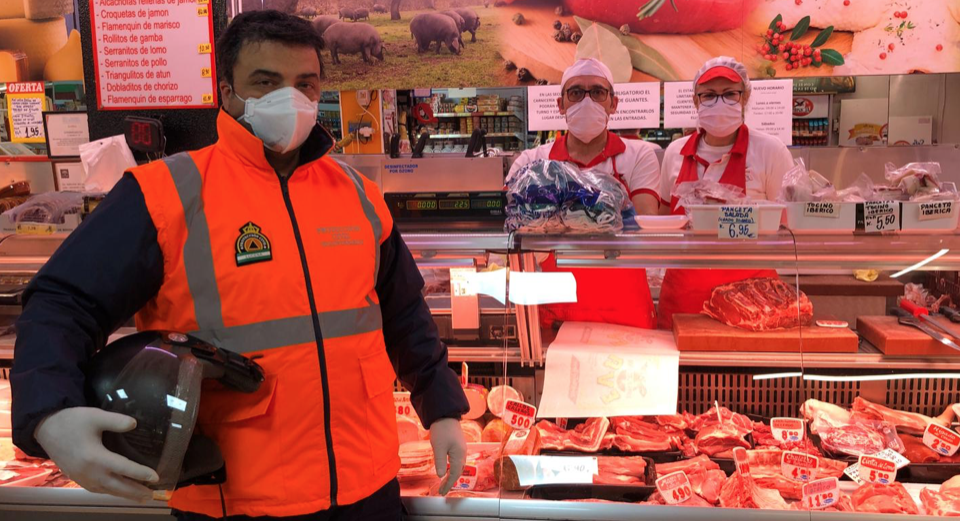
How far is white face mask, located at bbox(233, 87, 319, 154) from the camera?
183cm

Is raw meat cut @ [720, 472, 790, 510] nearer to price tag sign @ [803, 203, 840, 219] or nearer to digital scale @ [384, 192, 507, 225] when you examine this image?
price tag sign @ [803, 203, 840, 219]

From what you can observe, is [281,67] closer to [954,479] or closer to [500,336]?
[500,336]

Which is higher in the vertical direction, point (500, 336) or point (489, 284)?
point (489, 284)

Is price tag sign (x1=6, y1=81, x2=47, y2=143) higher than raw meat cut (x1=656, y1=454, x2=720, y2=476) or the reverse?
higher

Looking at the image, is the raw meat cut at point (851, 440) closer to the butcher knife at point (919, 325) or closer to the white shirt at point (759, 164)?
the butcher knife at point (919, 325)

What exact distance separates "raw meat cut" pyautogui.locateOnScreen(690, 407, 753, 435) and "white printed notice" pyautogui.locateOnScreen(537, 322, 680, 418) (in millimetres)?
148

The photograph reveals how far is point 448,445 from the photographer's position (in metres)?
2.03

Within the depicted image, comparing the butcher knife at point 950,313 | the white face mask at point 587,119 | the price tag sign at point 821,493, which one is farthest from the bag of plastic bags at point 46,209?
the butcher knife at point 950,313

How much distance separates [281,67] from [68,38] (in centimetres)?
584

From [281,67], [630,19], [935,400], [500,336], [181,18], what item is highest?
[630,19]

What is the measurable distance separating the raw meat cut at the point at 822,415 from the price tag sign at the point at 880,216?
2.30ft

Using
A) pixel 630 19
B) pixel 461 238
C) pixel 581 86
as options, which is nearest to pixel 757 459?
pixel 461 238

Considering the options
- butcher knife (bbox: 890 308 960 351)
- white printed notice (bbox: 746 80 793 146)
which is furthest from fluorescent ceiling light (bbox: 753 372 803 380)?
white printed notice (bbox: 746 80 793 146)

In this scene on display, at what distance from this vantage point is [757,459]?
2.57 meters
